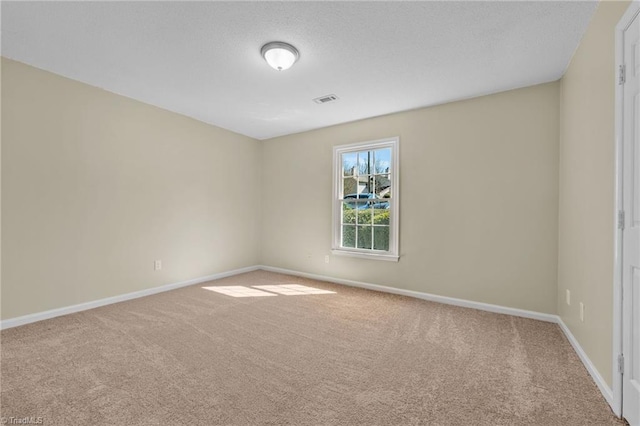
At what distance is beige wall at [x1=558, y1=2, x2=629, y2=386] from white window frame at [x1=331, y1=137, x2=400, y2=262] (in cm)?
176

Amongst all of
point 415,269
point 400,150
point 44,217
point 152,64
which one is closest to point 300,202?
point 400,150

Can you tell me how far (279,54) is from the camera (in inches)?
94.0

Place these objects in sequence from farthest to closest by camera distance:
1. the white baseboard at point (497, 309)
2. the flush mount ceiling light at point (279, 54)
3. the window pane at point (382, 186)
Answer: the window pane at point (382, 186)
the flush mount ceiling light at point (279, 54)
the white baseboard at point (497, 309)

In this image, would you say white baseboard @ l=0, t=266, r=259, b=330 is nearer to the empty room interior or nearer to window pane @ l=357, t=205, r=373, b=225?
the empty room interior

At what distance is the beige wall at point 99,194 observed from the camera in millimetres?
2713

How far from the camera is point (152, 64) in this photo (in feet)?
8.86

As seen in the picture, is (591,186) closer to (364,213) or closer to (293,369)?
(293,369)

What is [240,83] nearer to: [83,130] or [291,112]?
[291,112]

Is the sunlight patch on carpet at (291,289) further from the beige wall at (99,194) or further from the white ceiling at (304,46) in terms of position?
the white ceiling at (304,46)

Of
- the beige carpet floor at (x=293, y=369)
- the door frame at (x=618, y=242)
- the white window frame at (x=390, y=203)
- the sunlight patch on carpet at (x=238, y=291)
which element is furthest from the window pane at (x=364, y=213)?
the door frame at (x=618, y=242)

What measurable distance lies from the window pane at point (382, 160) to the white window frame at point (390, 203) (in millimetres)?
67

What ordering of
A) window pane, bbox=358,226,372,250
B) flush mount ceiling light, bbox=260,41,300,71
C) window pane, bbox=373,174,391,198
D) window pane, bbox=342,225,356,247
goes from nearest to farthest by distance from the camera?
flush mount ceiling light, bbox=260,41,300,71 < window pane, bbox=373,174,391,198 < window pane, bbox=358,226,372,250 < window pane, bbox=342,225,356,247

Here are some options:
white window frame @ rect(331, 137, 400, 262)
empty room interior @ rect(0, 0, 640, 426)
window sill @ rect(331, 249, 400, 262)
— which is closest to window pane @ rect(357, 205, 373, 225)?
empty room interior @ rect(0, 0, 640, 426)

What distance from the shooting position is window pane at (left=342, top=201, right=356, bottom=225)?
442 centimetres
